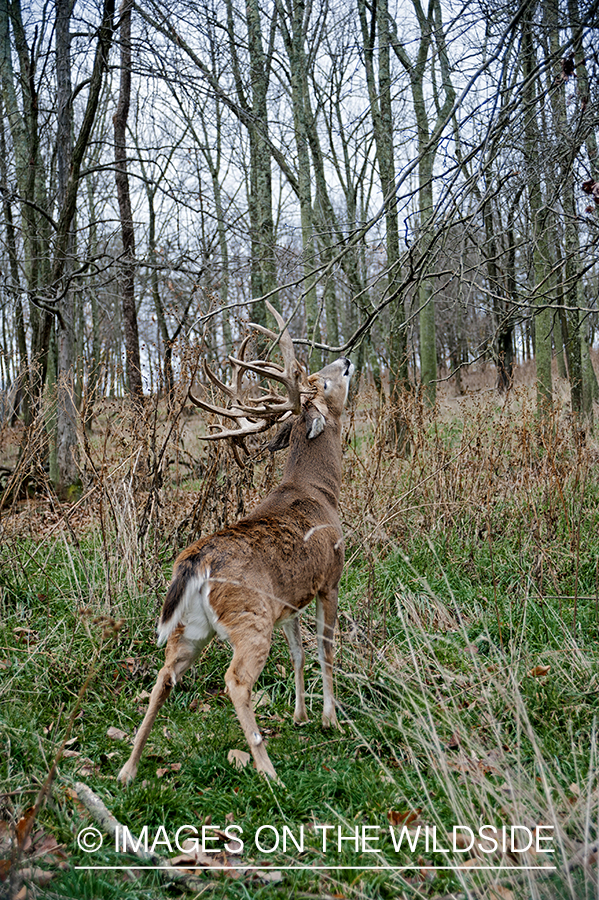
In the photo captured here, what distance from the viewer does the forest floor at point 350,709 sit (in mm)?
2562

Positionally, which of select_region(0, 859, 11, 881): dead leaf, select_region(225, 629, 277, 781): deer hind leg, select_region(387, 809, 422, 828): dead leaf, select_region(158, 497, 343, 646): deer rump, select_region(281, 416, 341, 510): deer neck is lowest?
select_region(387, 809, 422, 828): dead leaf

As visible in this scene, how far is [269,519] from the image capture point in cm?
405

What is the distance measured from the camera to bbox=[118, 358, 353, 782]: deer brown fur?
3.45 meters

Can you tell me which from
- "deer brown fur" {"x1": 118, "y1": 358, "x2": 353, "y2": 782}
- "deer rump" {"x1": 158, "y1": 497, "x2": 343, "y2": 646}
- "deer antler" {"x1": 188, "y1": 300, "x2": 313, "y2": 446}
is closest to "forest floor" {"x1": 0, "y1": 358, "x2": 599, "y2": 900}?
"deer brown fur" {"x1": 118, "y1": 358, "x2": 353, "y2": 782}

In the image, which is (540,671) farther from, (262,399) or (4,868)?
(4,868)

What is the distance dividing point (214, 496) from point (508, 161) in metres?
3.95

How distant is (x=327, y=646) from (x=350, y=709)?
18.6 inches

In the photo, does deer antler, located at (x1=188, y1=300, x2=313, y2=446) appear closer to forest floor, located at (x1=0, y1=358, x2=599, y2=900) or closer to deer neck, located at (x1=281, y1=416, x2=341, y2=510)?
deer neck, located at (x1=281, y1=416, x2=341, y2=510)

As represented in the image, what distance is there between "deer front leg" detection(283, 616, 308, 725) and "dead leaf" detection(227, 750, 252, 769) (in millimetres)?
638

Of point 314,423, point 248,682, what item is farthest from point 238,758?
point 314,423

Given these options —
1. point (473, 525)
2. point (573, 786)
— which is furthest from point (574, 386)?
point (573, 786)

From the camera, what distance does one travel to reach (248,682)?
342cm

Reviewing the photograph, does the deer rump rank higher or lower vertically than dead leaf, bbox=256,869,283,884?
higher

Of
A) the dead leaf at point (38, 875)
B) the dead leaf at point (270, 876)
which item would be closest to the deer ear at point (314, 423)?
the dead leaf at point (270, 876)
